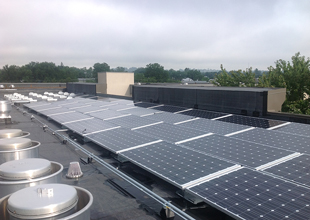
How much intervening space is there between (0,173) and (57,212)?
8.93 ft

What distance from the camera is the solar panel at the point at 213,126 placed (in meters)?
13.8

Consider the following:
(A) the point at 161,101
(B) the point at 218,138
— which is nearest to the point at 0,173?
(B) the point at 218,138

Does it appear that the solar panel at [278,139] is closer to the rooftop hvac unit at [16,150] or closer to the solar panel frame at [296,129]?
Result: the solar panel frame at [296,129]

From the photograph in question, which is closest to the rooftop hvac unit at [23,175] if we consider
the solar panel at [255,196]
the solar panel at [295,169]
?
the solar panel at [255,196]

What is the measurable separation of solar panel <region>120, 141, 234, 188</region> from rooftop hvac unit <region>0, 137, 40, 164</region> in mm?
3330

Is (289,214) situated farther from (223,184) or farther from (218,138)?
(218,138)

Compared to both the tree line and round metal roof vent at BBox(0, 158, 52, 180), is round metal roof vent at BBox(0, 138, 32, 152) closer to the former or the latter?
round metal roof vent at BBox(0, 158, 52, 180)

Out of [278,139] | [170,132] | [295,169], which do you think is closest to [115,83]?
[170,132]

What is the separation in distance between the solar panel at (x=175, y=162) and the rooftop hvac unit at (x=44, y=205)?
315 cm

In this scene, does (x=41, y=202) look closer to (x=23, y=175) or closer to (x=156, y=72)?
(x=23, y=175)

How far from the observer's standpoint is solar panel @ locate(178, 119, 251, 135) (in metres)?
13.8

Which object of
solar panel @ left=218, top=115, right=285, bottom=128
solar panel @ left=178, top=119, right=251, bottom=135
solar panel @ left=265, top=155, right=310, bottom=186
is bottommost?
solar panel @ left=265, top=155, right=310, bottom=186

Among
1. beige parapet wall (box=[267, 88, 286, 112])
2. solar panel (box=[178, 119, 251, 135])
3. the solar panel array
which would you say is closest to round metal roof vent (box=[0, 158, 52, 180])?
the solar panel array

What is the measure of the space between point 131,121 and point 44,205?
41.9 ft
